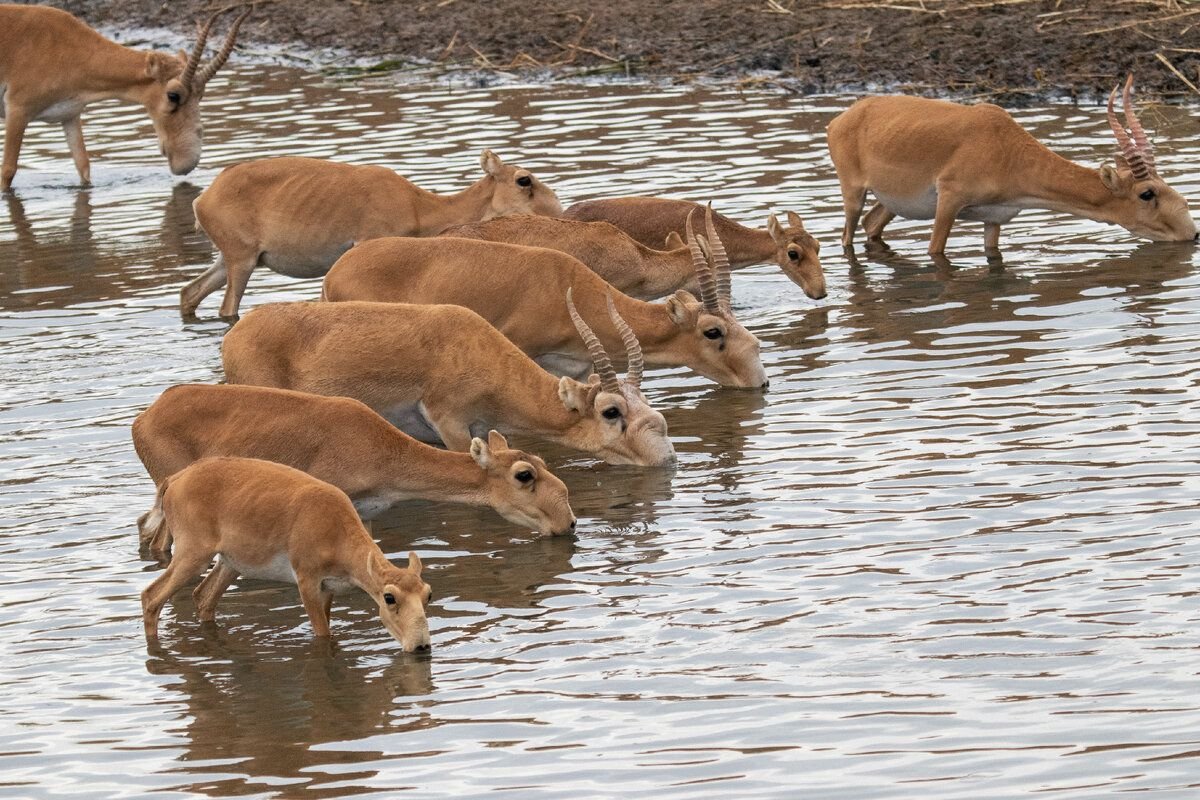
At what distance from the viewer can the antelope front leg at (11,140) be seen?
22500 mm

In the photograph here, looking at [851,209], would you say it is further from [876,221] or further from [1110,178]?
[1110,178]

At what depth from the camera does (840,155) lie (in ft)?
57.8

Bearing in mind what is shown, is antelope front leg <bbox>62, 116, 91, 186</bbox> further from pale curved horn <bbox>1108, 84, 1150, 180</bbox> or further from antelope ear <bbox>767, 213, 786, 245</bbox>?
pale curved horn <bbox>1108, 84, 1150, 180</bbox>

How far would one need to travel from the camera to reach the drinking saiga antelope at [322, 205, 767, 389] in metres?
Answer: 13.7

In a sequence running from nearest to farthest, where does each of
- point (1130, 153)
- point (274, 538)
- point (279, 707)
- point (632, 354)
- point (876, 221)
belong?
1. point (279, 707)
2. point (274, 538)
3. point (632, 354)
4. point (1130, 153)
5. point (876, 221)

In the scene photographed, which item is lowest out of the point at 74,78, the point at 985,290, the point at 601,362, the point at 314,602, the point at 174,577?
the point at 985,290

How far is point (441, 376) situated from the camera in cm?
1241

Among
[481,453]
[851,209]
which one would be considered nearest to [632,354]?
[481,453]

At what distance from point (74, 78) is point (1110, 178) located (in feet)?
37.8

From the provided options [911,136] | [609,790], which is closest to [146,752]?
[609,790]

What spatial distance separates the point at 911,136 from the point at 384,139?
697 centimetres

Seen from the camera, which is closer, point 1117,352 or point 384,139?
point 1117,352

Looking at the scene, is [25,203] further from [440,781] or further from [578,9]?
[440,781]

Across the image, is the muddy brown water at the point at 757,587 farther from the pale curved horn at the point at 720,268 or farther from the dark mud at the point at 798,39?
the dark mud at the point at 798,39
